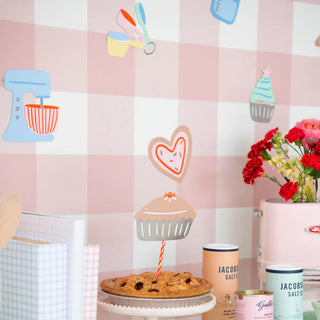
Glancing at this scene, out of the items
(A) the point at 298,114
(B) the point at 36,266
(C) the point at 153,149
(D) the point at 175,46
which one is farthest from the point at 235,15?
(B) the point at 36,266

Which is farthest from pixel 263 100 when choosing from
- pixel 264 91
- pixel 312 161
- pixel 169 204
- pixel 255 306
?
pixel 255 306

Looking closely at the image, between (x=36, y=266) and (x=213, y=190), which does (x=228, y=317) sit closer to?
(x=213, y=190)

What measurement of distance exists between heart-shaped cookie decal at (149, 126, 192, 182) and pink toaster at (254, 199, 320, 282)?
0.31 metres

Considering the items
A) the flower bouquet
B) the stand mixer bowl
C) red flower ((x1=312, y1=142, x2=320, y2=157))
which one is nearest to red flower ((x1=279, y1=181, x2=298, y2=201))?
the flower bouquet

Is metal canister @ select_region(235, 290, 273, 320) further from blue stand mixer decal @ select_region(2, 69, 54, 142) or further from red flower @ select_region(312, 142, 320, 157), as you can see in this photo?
blue stand mixer decal @ select_region(2, 69, 54, 142)

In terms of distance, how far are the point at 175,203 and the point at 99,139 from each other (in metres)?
0.31

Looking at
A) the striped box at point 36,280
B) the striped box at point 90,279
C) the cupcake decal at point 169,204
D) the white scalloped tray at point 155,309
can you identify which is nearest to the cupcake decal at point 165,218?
the cupcake decal at point 169,204

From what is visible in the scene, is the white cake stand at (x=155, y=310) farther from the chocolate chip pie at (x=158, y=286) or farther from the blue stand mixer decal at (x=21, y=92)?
the blue stand mixer decal at (x=21, y=92)

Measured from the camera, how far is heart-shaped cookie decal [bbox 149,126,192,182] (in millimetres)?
1527

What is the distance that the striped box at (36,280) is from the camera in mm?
913

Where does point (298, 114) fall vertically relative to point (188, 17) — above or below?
below

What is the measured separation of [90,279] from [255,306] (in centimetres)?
40

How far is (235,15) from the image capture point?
1.63 m

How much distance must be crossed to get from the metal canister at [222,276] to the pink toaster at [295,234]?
163 mm
